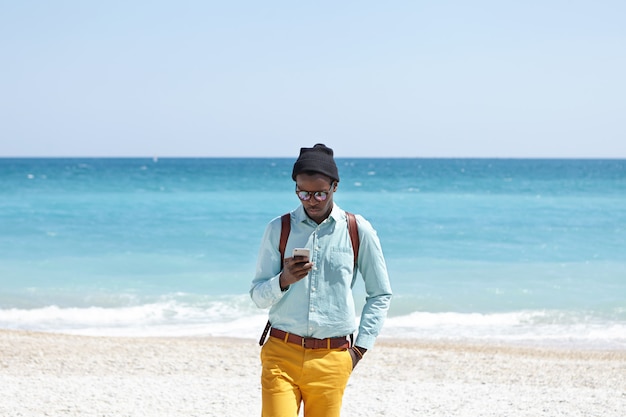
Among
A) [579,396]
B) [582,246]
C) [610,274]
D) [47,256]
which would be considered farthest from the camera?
[582,246]

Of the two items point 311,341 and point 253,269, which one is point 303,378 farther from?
point 253,269

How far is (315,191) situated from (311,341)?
2.13 feet

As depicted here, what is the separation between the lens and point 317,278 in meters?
3.46

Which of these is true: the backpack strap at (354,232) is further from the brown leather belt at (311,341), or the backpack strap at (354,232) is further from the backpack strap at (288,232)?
the brown leather belt at (311,341)

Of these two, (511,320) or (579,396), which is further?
(511,320)

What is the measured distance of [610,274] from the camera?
17.8 metres

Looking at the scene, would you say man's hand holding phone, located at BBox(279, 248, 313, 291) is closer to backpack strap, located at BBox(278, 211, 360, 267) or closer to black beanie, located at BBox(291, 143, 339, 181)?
backpack strap, located at BBox(278, 211, 360, 267)

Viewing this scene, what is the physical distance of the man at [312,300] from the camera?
340cm

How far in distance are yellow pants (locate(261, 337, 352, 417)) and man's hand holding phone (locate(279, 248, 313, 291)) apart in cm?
32

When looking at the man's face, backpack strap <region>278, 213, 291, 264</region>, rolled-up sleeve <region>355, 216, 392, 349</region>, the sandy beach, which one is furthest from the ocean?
the man's face

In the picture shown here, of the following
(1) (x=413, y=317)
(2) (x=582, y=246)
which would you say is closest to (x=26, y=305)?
(1) (x=413, y=317)

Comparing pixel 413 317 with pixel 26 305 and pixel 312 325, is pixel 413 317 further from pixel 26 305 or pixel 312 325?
pixel 312 325

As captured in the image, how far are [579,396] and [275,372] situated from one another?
510cm

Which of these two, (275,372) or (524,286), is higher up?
(275,372)
